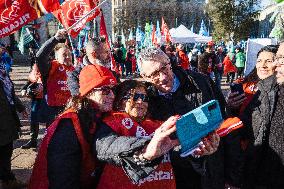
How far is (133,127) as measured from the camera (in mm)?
2154

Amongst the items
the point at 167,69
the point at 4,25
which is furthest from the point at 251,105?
the point at 4,25

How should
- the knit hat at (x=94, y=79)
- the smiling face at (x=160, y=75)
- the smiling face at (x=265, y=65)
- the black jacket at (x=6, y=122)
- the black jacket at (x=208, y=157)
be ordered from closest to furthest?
1. the knit hat at (x=94, y=79)
2. the black jacket at (x=208, y=157)
3. the smiling face at (x=160, y=75)
4. the smiling face at (x=265, y=65)
5. the black jacket at (x=6, y=122)

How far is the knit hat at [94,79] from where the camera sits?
2.26 metres

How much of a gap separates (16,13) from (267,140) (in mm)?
3270

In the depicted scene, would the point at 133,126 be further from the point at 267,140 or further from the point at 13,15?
the point at 13,15

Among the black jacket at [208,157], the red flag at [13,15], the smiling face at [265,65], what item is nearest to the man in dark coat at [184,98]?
the black jacket at [208,157]

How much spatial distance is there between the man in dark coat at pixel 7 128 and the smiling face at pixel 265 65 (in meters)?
2.65

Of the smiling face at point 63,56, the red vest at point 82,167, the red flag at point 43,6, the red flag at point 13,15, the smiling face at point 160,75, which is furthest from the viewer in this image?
the smiling face at point 63,56

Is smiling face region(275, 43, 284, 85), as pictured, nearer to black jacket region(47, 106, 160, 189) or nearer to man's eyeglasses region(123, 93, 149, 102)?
man's eyeglasses region(123, 93, 149, 102)

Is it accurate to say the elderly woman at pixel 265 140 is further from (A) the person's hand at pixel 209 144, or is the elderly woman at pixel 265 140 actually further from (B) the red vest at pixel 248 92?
(A) the person's hand at pixel 209 144

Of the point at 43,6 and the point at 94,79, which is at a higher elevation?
the point at 43,6

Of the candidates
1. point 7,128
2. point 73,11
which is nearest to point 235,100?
point 7,128

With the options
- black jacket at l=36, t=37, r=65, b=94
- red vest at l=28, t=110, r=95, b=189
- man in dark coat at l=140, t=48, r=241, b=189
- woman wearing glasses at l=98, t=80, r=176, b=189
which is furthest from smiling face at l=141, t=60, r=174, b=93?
black jacket at l=36, t=37, r=65, b=94

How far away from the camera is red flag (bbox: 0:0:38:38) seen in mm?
4500
